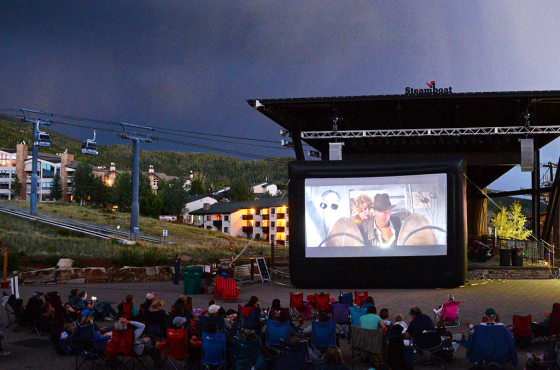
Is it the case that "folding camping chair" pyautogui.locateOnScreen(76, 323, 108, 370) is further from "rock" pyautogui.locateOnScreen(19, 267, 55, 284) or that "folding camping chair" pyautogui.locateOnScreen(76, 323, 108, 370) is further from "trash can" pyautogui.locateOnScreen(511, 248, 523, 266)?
"trash can" pyautogui.locateOnScreen(511, 248, 523, 266)

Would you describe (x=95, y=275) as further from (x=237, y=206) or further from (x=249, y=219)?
(x=237, y=206)

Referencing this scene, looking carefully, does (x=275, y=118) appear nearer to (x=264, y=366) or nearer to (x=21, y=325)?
(x=21, y=325)

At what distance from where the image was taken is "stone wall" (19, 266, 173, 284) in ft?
64.3

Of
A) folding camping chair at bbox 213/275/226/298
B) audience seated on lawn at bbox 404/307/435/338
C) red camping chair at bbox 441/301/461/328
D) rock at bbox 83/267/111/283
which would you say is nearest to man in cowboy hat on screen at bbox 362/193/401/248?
folding camping chair at bbox 213/275/226/298

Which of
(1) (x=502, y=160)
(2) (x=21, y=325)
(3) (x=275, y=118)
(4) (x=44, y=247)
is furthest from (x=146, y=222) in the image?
(2) (x=21, y=325)

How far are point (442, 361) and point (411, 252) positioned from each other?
9433mm

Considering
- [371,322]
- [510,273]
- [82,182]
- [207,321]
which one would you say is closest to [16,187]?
[82,182]

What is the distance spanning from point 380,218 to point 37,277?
1403cm

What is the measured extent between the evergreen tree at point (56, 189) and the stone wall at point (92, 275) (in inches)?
2691

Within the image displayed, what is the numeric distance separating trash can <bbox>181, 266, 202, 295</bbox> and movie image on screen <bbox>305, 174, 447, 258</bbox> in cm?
401

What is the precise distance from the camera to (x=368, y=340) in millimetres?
7414

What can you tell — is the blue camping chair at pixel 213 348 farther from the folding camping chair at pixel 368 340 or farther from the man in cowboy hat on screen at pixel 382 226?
the man in cowboy hat on screen at pixel 382 226

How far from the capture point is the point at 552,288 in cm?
1695

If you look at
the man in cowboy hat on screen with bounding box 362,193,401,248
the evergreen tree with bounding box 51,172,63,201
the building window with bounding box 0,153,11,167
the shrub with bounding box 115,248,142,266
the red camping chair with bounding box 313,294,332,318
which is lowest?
the shrub with bounding box 115,248,142,266
